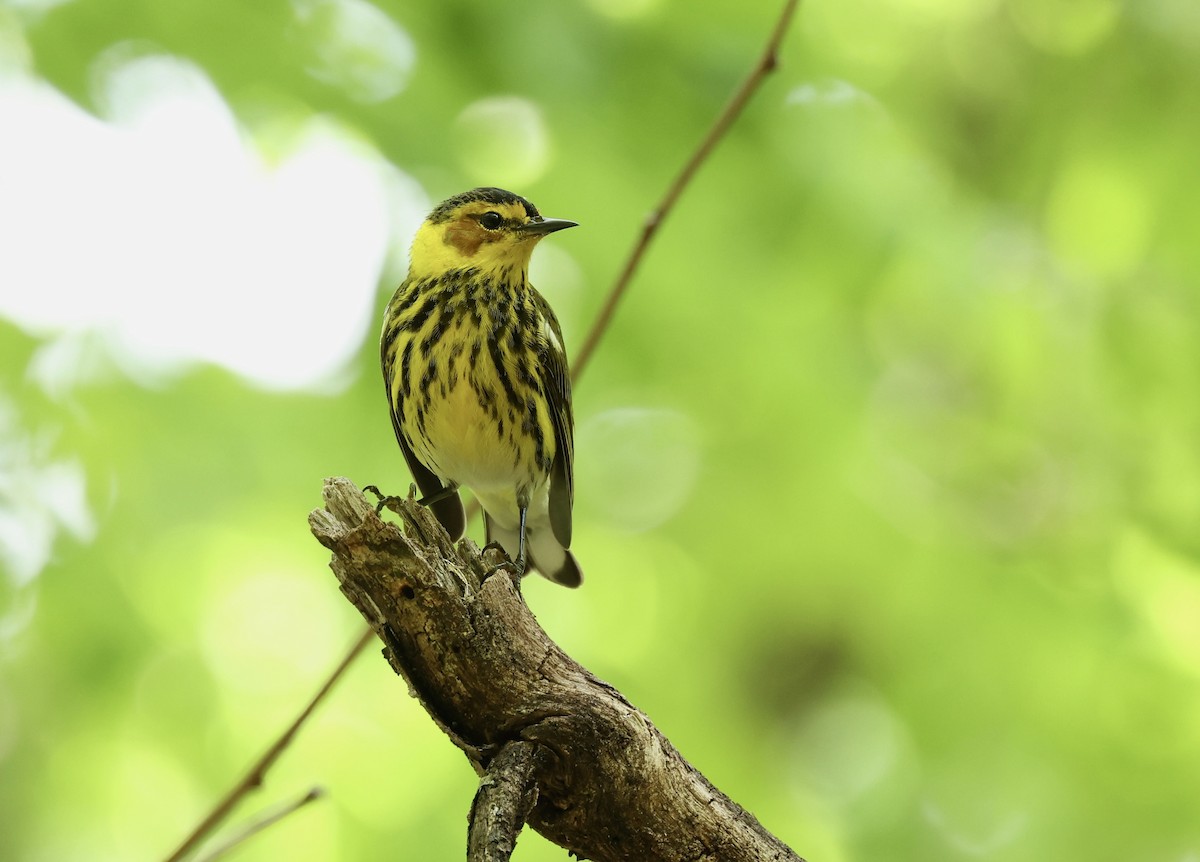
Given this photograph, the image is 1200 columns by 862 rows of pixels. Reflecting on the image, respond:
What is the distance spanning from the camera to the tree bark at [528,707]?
220 cm

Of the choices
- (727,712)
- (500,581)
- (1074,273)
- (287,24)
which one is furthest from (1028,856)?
(287,24)

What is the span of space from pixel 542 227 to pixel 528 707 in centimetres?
206

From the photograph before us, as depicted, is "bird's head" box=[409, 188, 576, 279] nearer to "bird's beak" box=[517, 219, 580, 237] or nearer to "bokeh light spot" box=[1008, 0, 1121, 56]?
"bird's beak" box=[517, 219, 580, 237]

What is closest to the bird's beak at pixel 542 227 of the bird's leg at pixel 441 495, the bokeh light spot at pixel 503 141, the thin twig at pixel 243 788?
the bokeh light spot at pixel 503 141

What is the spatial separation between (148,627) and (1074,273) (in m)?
3.69

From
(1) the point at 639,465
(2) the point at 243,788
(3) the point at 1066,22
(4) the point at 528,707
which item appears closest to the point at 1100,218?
(3) the point at 1066,22

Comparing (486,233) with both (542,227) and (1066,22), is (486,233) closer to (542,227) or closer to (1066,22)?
(542,227)

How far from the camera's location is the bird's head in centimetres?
398

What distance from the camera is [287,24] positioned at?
4.06 meters

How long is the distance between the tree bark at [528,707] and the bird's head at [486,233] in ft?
6.04

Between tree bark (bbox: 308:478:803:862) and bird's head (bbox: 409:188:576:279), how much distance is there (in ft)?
6.04

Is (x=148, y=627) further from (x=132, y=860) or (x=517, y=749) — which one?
(x=517, y=749)

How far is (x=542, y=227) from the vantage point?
3.90 meters

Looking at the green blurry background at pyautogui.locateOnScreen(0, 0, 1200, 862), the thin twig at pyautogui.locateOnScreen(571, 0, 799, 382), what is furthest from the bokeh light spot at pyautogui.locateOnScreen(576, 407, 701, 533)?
the thin twig at pyautogui.locateOnScreen(571, 0, 799, 382)
